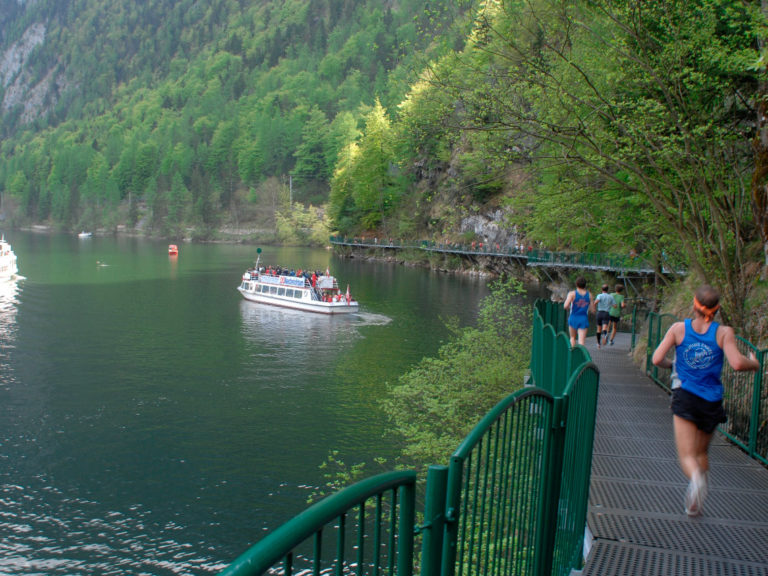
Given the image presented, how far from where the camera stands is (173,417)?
871 inches

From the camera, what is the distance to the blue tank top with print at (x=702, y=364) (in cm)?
626

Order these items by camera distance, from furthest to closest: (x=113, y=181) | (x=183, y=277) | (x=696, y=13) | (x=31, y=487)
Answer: (x=113, y=181), (x=183, y=277), (x=31, y=487), (x=696, y=13)

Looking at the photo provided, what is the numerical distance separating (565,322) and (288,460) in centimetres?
833

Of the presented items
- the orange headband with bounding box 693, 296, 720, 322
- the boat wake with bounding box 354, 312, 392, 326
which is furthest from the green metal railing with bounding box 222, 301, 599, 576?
the boat wake with bounding box 354, 312, 392, 326

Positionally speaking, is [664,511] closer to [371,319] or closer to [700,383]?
[700,383]

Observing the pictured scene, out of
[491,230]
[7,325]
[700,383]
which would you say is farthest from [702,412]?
[491,230]

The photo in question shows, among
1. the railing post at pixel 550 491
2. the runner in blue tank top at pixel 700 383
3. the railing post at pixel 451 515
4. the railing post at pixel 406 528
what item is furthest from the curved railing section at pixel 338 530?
the runner in blue tank top at pixel 700 383

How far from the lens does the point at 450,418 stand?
1836 centimetres

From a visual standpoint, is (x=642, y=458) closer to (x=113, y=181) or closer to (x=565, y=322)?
(x=565, y=322)

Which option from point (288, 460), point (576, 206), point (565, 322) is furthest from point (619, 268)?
point (288, 460)

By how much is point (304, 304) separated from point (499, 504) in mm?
44386

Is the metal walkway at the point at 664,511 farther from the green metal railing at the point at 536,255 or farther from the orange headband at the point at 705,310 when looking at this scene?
the green metal railing at the point at 536,255

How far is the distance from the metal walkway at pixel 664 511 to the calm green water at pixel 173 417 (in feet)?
29.5

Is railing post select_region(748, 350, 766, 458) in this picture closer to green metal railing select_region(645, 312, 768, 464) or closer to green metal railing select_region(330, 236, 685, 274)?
green metal railing select_region(645, 312, 768, 464)
